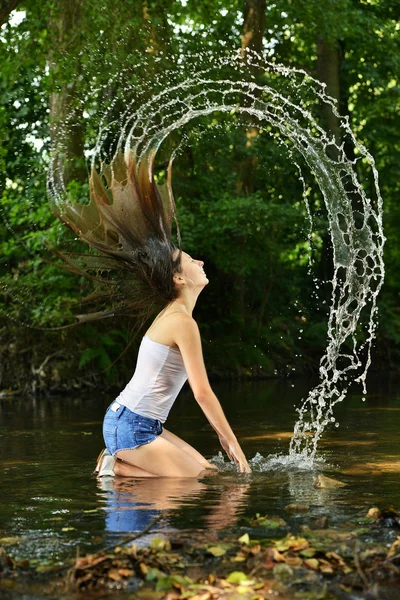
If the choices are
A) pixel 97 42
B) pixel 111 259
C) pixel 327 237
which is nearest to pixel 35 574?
pixel 111 259

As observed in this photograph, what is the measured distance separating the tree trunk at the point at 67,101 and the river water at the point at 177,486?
7913 millimetres

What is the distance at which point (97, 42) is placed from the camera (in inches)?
833

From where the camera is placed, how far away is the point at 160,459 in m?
8.51

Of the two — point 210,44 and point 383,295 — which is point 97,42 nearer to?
point 210,44

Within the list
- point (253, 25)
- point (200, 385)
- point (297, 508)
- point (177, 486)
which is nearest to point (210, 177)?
point (253, 25)

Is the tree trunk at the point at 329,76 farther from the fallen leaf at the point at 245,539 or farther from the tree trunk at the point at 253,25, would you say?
the fallen leaf at the point at 245,539

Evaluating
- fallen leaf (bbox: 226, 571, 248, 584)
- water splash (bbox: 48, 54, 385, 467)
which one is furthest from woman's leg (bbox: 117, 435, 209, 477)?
water splash (bbox: 48, 54, 385, 467)

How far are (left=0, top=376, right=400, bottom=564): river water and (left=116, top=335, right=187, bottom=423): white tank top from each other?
58cm

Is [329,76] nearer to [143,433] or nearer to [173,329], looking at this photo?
[173,329]

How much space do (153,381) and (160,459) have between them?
0.63 meters

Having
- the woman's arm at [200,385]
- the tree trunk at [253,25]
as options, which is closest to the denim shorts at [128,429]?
the woman's arm at [200,385]

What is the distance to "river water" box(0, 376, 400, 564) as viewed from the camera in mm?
6559

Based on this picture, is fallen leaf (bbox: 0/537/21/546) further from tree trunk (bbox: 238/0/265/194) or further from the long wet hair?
tree trunk (bbox: 238/0/265/194)

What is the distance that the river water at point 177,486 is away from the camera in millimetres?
6559
